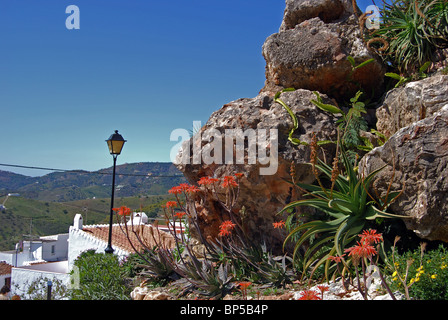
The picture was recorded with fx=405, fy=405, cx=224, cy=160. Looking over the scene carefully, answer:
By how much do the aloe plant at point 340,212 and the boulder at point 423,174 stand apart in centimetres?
22

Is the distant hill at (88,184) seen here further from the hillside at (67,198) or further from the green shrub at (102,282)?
the green shrub at (102,282)

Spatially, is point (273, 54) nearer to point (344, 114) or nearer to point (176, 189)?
point (344, 114)

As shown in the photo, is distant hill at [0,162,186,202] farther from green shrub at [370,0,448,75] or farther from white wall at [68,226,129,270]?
green shrub at [370,0,448,75]

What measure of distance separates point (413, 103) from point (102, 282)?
554cm

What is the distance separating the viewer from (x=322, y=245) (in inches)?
219

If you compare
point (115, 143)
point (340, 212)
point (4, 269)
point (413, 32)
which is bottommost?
point (4, 269)

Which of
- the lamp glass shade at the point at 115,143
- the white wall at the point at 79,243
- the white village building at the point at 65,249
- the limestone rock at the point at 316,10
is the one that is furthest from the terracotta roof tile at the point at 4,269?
the limestone rock at the point at 316,10

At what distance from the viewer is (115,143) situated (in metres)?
9.12

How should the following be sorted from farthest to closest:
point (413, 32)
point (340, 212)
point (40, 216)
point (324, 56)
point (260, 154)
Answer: point (40, 216) < point (324, 56) < point (413, 32) < point (260, 154) < point (340, 212)

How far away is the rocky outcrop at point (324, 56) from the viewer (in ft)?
21.5

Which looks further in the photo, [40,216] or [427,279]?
[40,216]

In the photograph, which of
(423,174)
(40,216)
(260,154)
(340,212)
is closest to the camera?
(423,174)

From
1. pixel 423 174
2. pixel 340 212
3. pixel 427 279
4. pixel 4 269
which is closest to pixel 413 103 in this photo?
pixel 423 174

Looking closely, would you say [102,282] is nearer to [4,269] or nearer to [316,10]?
[316,10]
